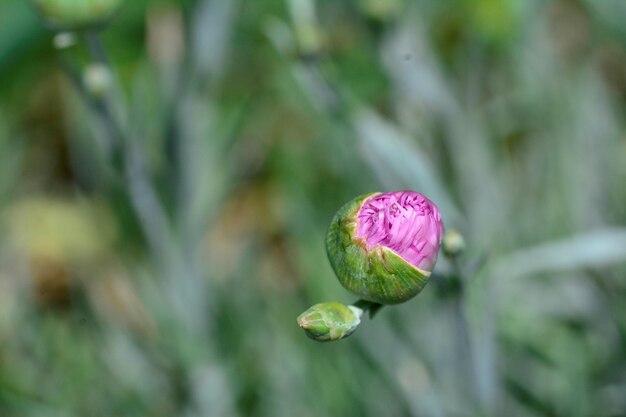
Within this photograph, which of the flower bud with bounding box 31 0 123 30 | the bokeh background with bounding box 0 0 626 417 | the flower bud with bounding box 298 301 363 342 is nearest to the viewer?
the flower bud with bounding box 298 301 363 342

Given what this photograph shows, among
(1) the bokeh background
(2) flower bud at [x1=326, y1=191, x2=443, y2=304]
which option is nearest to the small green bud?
(2) flower bud at [x1=326, y1=191, x2=443, y2=304]

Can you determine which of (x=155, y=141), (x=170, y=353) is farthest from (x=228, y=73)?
(x=170, y=353)

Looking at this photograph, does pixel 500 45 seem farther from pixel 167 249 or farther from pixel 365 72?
pixel 167 249

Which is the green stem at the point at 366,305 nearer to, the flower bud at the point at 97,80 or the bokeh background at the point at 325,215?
the bokeh background at the point at 325,215

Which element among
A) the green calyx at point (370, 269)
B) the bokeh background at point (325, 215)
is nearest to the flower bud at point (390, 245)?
the green calyx at point (370, 269)

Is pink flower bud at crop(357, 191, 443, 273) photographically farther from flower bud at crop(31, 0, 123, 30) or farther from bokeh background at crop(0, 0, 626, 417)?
flower bud at crop(31, 0, 123, 30)

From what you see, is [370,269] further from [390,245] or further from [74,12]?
[74,12]

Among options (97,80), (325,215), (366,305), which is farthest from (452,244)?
(325,215)
